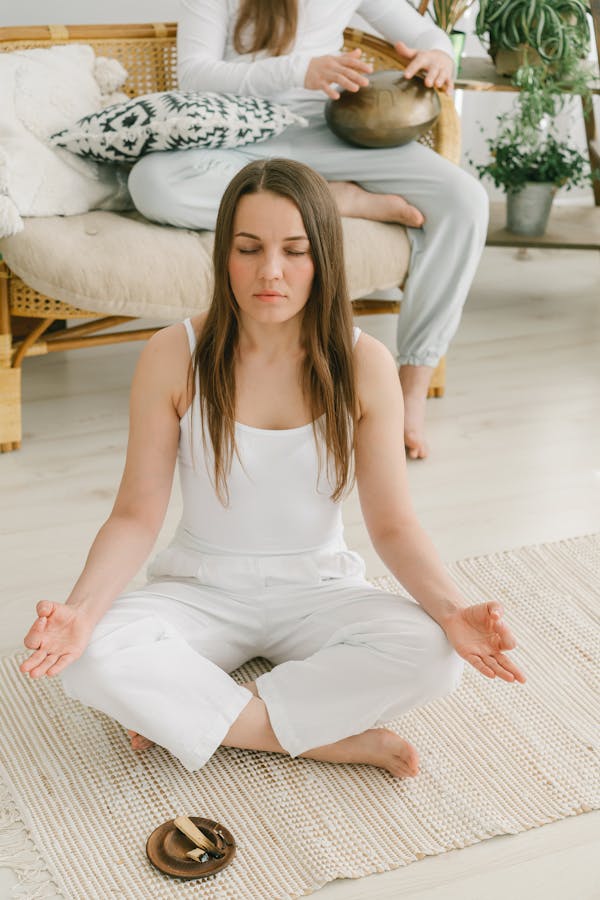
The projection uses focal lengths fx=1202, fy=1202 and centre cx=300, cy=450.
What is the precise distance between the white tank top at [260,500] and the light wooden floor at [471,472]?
1.27ft

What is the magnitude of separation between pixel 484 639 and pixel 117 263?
46.3 inches

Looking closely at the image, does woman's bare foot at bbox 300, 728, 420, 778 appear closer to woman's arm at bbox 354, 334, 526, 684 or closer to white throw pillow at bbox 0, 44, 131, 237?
woman's arm at bbox 354, 334, 526, 684

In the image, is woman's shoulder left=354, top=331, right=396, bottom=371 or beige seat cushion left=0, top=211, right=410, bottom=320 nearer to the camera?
woman's shoulder left=354, top=331, right=396, bottom=371

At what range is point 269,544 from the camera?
1.61m

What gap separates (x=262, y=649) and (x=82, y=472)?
799mm

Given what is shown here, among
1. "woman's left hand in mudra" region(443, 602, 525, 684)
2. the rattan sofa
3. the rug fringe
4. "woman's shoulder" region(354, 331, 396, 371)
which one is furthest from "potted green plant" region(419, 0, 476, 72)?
the rug fringe

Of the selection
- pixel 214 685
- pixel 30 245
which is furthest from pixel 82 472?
pixel 214 685

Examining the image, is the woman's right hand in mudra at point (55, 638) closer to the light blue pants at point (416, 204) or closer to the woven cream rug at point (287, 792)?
the woven cream rug at point (287, 792)

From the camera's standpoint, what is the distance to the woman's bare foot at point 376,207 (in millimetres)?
2488

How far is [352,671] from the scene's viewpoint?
1.49 m

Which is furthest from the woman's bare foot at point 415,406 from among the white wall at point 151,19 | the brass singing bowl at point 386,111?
the white wall at point 151,19

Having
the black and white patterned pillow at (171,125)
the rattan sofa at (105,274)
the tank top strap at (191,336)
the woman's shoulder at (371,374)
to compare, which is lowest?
the rattan sofa at (105,274)

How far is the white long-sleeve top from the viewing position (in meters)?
2.55

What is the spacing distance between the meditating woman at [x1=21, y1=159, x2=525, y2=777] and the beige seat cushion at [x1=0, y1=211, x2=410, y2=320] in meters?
0.71
